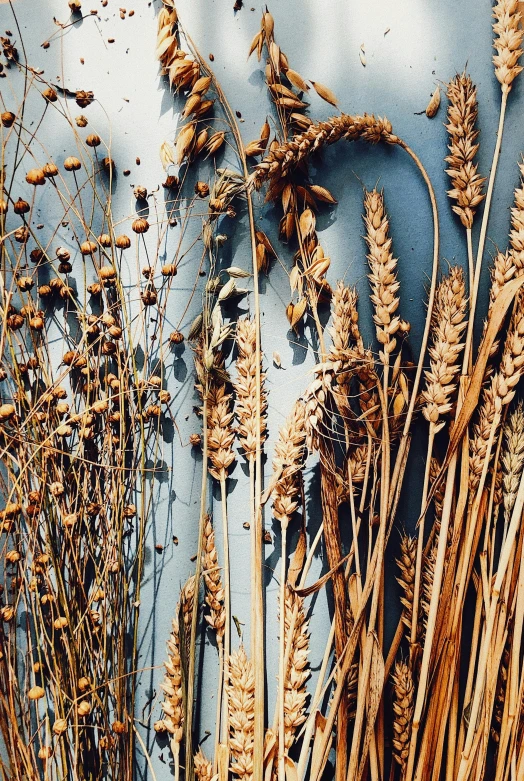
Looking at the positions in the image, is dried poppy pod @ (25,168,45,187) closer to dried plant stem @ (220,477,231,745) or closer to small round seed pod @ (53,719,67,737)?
dried plant stem @ (220,477,231,745)

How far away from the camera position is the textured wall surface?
116 centimetres

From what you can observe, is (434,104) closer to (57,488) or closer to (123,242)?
(123,242)

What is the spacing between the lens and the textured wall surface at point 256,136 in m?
1.16

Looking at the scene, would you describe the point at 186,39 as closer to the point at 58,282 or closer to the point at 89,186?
the point at 89,186

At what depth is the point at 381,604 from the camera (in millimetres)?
1053

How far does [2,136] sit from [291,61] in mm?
599

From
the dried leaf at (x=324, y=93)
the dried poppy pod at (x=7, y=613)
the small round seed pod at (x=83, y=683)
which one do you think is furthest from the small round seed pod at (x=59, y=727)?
the dried leaf at (x=324, y=93)

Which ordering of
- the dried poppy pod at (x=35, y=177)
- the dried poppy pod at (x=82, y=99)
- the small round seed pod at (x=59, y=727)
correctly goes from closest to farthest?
the small round seed pod at (x=59, y=727), the dried poppy pod at (x=35, y=177), the dried poppy pod at (x=82, y=99)

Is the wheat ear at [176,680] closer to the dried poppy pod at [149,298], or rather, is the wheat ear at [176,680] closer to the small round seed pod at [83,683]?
the small round seed pod at [83,683]

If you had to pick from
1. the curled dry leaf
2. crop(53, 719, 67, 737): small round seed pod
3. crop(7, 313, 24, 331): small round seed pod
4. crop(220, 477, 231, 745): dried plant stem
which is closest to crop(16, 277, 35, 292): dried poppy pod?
crop(7, 313, 24, 331): small round seed pod

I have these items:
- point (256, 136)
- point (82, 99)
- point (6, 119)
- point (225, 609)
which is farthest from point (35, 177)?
point (225, 609)

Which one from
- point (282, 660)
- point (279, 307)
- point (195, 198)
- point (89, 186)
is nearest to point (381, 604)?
point (282, 660)

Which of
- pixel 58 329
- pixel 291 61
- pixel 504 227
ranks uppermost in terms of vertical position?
pixel 291 61

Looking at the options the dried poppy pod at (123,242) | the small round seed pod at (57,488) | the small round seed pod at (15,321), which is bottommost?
the small round seed pod at (57,488)
